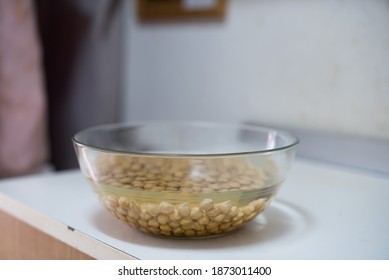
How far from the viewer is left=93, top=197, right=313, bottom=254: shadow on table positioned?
1.68 ft

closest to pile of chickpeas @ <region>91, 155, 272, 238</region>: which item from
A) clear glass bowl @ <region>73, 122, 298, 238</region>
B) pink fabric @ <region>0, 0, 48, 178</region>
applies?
clear glass bowl @ <region>73, 122, 298, 238</region>

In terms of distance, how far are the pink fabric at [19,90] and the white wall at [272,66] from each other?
302 millimetres

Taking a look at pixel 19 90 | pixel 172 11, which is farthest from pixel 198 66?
pixel 19 90

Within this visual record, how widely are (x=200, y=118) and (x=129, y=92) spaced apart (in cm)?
25

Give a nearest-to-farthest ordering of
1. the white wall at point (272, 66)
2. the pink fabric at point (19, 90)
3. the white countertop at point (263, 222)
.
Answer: the white countertop at point (263, 222)
the white wall at point (272, 66)
the pink fabric at point (19, 90)

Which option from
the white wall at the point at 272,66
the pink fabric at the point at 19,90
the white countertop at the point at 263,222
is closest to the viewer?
the white countertop at the point at 263,222

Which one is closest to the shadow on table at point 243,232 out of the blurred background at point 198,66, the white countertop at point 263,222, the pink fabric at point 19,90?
the white countertop at point 263,222

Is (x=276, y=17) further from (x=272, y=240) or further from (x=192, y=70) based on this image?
(x=272, y=240)

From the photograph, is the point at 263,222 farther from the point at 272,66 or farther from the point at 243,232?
the point at 272,66

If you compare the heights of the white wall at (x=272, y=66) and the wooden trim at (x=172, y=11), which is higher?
the wooden trim at (x=172, y=11)

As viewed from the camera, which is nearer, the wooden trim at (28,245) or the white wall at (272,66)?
the wooden trim at (28,245)

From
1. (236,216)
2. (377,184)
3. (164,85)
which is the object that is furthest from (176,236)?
(164,85)

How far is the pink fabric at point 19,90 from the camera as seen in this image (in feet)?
3.00

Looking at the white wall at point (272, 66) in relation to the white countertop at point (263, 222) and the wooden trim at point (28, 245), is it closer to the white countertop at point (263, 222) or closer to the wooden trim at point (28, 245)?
the white countertop at point (263, 222)
